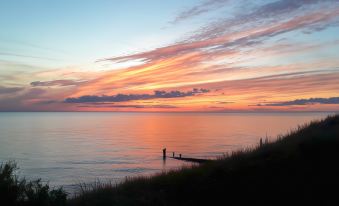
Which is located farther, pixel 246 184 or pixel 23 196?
pixel 246 184

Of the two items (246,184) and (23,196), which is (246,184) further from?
(23,196)

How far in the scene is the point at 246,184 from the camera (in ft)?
36.7

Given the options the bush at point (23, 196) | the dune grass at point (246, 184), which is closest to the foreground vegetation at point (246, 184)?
the dune grass at point (246, 184)

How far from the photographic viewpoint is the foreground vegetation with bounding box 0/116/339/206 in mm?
10344

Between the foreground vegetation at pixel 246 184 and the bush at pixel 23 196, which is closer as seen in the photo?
the bush at pixel 23 196

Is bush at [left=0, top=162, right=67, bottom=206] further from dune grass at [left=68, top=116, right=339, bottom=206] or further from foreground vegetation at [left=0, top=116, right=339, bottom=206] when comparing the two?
dune grass at [left=68, top=116, right=339, bottom=206]

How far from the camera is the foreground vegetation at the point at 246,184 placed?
10.3 m

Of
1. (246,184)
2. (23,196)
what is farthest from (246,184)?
Answer: (23,196)

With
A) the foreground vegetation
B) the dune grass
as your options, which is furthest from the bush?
the dune grass

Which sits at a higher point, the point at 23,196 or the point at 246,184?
the point at 23,196

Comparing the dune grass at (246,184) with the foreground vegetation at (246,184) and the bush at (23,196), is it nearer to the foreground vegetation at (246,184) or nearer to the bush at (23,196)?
the foreground vegetation at (246,184)

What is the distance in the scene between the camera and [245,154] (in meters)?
13.6

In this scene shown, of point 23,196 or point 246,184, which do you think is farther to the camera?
point 246,184

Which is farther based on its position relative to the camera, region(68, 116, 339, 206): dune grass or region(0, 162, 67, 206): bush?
region(68, 116, 339, 206): dune grass
